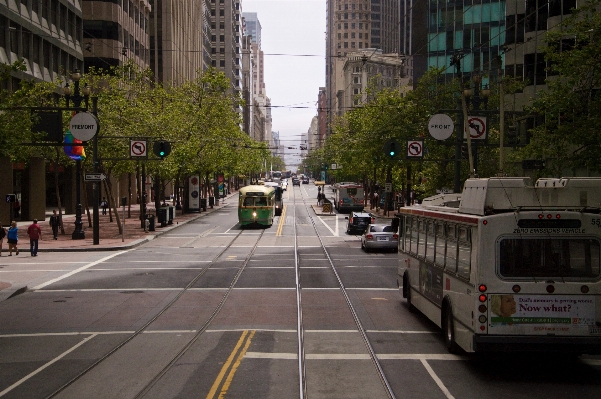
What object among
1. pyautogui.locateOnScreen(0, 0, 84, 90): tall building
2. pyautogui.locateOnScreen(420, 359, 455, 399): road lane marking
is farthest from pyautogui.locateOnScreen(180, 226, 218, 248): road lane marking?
pyautogui.locateOnScreen(420, 359, 455, 399): road lane marking

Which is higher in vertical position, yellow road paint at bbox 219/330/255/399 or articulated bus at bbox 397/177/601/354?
articulated bus at bbox 397/177/601/354

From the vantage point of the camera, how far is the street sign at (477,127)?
93.9 ft

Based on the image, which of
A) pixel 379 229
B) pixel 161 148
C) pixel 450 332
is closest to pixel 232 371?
pixel 450 332

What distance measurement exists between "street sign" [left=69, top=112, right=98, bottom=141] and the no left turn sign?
14.0 ft

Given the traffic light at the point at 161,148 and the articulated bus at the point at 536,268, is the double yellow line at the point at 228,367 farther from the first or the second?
the traffic light at the point at 161,148

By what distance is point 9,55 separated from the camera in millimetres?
45688

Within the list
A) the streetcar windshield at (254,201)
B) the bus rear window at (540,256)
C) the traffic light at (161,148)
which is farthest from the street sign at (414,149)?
the bus rear window at (540,256)

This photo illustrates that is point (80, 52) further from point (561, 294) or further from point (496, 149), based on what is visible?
point (561, 294)

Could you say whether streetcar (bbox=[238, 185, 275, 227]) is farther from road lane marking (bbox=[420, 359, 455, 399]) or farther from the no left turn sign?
road lane marking (bbox=[420, 359, 455, 399])

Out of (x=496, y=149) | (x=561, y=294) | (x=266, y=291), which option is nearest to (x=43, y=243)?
(x=266, y=291)

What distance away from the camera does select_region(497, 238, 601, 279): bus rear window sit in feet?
38.7

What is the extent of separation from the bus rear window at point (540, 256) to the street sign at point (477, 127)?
17330 millimetres

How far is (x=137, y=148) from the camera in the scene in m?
38.7

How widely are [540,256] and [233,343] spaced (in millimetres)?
6426
